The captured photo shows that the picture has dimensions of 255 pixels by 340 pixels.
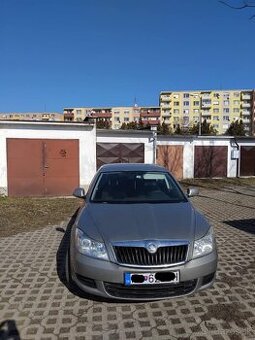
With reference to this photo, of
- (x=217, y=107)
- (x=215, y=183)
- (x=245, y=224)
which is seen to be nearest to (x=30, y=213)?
(x=245, y=224)

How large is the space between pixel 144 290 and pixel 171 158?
60.5 feet

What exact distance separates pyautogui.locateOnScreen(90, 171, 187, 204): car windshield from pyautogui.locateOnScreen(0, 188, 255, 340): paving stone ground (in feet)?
4.11

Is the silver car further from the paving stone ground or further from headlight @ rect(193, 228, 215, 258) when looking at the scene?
the paving stone ground

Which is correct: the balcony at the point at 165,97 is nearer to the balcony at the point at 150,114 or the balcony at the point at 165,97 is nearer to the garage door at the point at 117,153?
the balcony at the point at 150,114

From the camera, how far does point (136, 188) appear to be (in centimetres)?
531

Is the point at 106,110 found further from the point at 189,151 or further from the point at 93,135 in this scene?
the point at 93,135

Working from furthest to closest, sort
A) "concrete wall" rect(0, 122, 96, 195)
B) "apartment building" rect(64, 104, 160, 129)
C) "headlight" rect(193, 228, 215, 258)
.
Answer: "apartment building" rect(64, 104, 160, 129) → "concrete wall" rect(0, 122, 96, 195) → "headlight" rect(193, 228, 215, 258)

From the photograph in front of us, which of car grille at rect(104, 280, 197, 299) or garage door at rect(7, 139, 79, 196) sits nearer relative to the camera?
car grille at rect(104, 280, 197, 299)

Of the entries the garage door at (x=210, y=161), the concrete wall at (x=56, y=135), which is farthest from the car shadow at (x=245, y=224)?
the garage door at (x=210, y=161)

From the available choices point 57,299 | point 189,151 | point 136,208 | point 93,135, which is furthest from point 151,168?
point 189,151

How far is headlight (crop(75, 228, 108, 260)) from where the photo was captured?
3715mm

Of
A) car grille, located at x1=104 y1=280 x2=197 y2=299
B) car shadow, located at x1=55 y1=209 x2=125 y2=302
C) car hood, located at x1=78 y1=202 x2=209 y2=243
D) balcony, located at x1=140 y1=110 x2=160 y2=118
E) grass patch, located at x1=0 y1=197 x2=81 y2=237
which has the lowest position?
grass patch, located at x1=0 y1=197 x2=81 y2=237

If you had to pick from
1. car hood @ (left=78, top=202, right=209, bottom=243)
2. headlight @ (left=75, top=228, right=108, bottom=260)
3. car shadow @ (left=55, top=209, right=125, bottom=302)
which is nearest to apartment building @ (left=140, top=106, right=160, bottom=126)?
car shadow @ (left=55, top=209, right=125, bottom=302)

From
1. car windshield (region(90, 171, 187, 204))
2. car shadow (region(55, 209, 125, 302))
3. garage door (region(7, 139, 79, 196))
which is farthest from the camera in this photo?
garage door (region(7, 139, 79, 196))
